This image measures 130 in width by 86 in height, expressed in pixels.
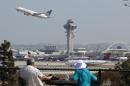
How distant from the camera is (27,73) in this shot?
32.9ft

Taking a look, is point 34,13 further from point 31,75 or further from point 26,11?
point 31,75

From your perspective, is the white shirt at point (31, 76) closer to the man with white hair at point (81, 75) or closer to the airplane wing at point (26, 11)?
the man with white hair at point (81, 75)

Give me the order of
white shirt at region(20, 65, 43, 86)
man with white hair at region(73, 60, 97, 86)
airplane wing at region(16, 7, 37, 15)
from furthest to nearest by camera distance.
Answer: airplane wing at region(16, 7, 37, 15)
white shirt at region(20, 65, 43, 86)
man with white hair at region(73, 60, 97, 86)

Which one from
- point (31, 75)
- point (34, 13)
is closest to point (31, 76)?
point (31, 75)

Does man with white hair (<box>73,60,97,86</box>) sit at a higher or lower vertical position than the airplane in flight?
lower

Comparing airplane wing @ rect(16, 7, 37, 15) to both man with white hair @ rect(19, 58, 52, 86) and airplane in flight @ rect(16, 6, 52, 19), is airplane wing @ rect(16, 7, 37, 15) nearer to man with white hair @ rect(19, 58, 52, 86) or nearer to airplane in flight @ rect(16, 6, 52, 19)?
airplane in flight @ rect(16, 6, 52, 19)

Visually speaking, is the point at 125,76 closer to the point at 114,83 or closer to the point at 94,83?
the point at 114,83

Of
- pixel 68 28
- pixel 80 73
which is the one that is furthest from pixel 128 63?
pixel 68 28

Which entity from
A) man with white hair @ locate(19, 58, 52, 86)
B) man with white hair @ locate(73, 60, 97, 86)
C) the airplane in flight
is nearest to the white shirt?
man with white hair @ locate(19, 58, 52, 86)

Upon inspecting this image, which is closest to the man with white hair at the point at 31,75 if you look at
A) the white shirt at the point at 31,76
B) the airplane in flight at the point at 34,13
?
the white shirt at the point at 31,76

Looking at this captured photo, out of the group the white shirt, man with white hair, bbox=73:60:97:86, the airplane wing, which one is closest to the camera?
man with white hair, bbox=73:60:97:86

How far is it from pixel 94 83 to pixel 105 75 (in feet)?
19.4

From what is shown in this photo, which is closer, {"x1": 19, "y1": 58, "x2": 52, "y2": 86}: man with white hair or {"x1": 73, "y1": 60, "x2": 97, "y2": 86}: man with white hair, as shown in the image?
{"x1": 73, "y1": 60, "x2": 97, "y2": 86}: man with white hair

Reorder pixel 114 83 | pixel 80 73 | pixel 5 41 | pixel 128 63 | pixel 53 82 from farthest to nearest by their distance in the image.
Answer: pixel 5 41, pixel 128 63, pixel 114 83, pixel 53 82, pixel 80 73
